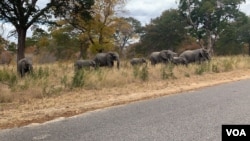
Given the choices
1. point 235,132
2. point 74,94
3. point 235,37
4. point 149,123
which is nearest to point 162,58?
point 74,94

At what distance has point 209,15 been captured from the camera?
55.1 m

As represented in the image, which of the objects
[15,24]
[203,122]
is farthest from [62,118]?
[15,24]

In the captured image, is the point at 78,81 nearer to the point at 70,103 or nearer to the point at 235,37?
the point at 70,103

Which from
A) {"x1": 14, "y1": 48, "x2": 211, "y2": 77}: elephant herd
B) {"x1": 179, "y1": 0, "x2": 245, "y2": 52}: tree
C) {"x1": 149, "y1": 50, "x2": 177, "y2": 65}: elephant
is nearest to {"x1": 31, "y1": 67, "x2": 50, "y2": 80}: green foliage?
{"x1": 14, "y1": 48, "x2": 211, "y2": 77}: elephant herd

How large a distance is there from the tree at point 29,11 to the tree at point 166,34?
110 feet

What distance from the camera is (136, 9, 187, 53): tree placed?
6112cm

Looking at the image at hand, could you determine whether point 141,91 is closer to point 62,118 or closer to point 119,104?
point 119,104

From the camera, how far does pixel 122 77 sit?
1731cm

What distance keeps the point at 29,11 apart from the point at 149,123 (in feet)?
66.5

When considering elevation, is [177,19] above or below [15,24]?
above

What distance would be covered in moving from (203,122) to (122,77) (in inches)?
381

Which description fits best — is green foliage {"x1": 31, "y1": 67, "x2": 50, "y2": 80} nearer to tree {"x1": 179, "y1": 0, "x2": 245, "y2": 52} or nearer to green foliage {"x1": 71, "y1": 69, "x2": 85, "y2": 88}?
green foliage {"x1": 71, "y1": 69, "x2": 85, "y2": 88}

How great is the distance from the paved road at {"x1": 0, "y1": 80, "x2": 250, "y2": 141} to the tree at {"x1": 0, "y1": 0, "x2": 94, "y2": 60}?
1766 cm

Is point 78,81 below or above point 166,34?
below
